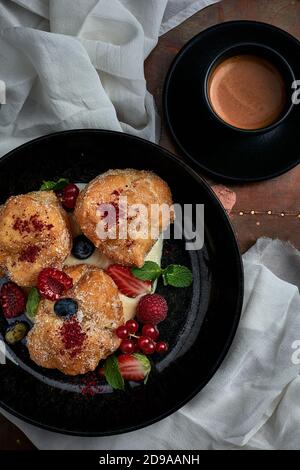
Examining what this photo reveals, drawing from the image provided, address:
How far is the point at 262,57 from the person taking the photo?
5.88ft

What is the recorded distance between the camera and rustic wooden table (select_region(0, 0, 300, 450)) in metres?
1.92

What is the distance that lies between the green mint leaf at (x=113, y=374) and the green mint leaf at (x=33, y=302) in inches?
10.3

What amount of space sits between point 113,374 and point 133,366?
0.06 meters

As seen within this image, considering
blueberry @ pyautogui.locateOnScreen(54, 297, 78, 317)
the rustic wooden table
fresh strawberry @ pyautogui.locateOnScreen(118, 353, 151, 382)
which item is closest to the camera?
blueberry @ pyautogui.locateOnScreen(54, 297, 78, 317)

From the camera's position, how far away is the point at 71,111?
1837mm

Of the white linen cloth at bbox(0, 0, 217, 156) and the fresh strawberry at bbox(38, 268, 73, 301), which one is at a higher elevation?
the white linen cloth at bbox(0, 0, 217, 156)

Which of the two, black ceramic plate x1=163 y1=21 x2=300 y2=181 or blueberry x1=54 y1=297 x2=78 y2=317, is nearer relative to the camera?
blueberry x1=54 y1=297 x2=78 y2=317

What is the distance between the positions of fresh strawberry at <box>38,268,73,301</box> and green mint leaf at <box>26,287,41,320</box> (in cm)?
5

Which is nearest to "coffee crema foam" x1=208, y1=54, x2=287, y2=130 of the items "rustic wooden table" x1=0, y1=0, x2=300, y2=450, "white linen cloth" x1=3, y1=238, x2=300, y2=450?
"rustic wooden table" x1=0, y1=0, x2=300, y2=450

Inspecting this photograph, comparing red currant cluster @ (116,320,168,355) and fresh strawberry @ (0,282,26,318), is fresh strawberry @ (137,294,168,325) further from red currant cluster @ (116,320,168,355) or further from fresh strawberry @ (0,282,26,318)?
fresh strawberry @ (0,282,26,318)

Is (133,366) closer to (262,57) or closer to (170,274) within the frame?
(170,274)

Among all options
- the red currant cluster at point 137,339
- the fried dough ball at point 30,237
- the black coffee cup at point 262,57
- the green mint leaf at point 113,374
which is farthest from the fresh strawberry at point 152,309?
the black coffee cup at point 262,57

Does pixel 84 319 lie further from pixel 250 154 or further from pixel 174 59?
pixel 174 59

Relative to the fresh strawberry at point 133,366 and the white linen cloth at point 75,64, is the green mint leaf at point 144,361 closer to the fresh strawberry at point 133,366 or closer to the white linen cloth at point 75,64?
the fresh strawberry at point 133,366
